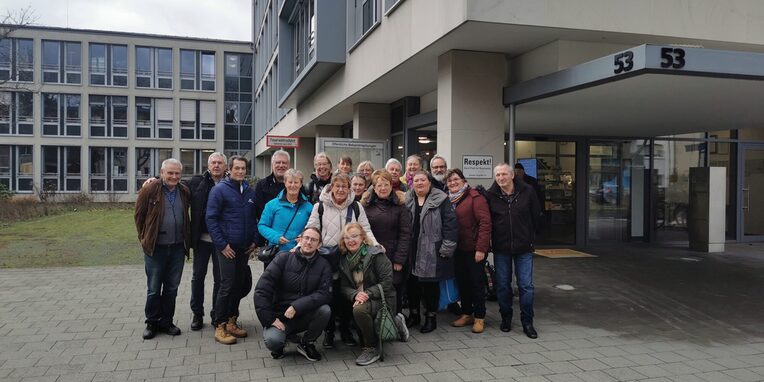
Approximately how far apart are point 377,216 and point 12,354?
3684mm

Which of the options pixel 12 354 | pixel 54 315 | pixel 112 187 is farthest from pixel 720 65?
pixel 112 187

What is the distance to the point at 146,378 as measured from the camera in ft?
15.0

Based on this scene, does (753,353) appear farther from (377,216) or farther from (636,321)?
(377,216)

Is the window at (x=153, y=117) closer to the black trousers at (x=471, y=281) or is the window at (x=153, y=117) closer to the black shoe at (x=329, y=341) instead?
the black trousers at (x=471, y=281)

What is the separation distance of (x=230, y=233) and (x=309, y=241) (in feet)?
3.52

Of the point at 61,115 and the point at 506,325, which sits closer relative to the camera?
the point at 506,325

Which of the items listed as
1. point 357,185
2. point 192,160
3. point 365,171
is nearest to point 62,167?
point 192,160

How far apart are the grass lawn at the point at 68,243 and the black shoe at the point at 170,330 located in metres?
5.48

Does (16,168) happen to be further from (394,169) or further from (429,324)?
(429,324)

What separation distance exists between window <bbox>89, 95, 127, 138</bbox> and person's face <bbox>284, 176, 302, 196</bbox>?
122 ft

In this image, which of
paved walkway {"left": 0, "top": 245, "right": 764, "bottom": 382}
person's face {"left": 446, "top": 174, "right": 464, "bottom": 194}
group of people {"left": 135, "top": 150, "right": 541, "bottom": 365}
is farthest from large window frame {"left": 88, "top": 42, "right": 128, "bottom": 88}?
person's face {"left": 446, "top": 174, "right": 464, "bottom": 194}

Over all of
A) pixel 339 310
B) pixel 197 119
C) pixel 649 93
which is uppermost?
pixel 197 119

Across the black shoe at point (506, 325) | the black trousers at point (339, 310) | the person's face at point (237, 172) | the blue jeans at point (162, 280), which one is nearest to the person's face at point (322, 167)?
the person's face at point (237, 172)

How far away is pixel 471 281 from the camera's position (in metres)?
6.05
